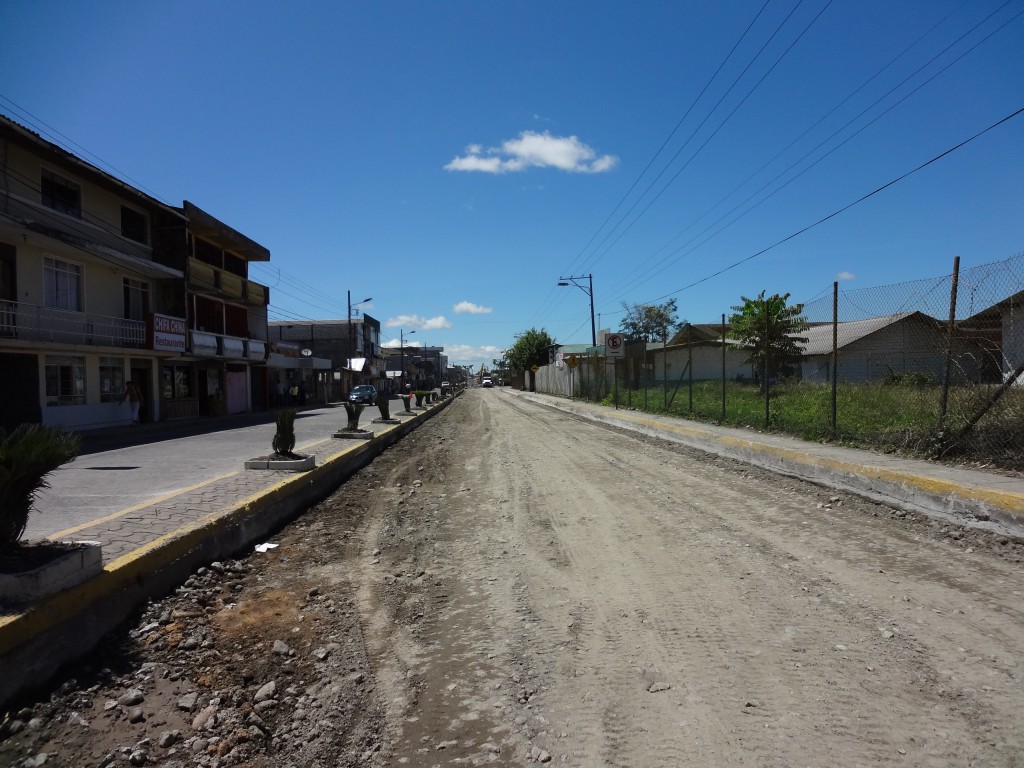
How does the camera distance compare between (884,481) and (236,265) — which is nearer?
(884,481)

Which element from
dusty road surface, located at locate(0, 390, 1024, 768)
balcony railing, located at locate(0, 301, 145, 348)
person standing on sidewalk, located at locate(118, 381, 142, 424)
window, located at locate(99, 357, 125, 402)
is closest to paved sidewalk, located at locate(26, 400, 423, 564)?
dusty road surface, located at locate(0, 390, 1024, 768)

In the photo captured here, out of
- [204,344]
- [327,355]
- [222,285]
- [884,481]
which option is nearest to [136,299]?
[204,344]

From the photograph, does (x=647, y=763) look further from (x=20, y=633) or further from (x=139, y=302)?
(x=139, y=302)

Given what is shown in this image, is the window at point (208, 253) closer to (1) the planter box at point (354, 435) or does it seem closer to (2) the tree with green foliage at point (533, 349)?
(1) the planter box at point (354, 435)

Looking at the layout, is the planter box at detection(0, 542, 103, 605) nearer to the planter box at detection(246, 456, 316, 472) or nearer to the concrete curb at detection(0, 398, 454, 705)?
the concrete curb at detection(0, 398, 454, 705)

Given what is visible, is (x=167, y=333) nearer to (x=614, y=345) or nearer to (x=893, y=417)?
(x=614, y=345)

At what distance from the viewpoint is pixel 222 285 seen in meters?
32.2

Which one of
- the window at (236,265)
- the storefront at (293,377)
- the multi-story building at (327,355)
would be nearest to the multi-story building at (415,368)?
the multi-story building at (327,355)

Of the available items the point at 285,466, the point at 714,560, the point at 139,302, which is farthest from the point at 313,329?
the point at 714,560

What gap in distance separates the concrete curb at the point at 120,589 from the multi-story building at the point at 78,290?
52.9ft

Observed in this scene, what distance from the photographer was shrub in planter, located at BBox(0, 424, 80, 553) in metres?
3.55

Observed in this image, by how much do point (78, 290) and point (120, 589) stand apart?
23.0m

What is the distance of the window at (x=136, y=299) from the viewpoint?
2581cm

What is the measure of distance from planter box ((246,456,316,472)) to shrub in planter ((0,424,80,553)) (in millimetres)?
5279
